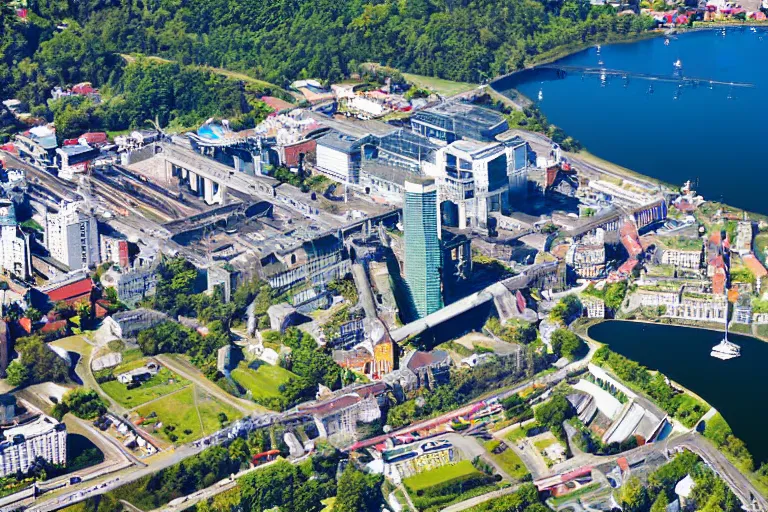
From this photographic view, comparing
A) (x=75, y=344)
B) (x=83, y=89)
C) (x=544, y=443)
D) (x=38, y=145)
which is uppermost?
(x=83, y=89)

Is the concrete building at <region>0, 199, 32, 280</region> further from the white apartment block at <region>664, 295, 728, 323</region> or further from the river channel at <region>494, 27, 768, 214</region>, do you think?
the river channel at <region>494, 27, 768, 214</region>

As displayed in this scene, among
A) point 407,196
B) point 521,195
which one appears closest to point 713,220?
point 521,195

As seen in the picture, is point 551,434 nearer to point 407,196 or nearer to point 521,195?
point 407,196

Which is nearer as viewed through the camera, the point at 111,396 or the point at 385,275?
the point at 111,396

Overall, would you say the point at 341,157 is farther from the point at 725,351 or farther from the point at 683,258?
the point at 725,351

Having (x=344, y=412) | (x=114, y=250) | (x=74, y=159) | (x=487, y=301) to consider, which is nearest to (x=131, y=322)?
(x=114, y=250)

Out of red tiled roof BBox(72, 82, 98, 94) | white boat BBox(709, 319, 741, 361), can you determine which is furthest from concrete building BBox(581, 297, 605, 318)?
red tiled roof BBox(72, 82, 98, 94)
